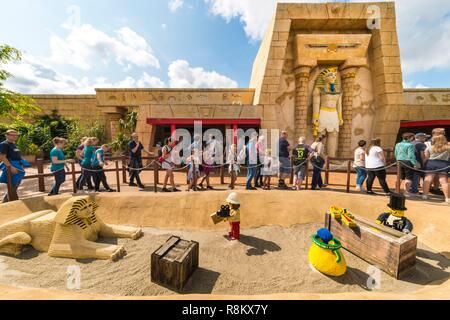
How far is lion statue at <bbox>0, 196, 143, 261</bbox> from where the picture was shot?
3.38m

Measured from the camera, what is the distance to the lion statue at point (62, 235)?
133 inches

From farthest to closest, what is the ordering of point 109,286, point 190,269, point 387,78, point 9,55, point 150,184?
point 387,78 < point 9,55 < point 150,184 < point 190,269 < point 109,286

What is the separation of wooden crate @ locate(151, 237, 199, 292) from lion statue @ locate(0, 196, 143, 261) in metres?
0.99

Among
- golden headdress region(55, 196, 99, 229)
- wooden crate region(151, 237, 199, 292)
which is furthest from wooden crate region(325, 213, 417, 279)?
golden headdress region(55, 196, 99, 229)

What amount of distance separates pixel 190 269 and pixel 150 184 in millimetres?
3730

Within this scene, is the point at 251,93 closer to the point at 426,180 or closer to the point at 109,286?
the point at 426,180

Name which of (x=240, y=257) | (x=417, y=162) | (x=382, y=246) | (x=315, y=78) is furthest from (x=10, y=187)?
(x=315, y=78)

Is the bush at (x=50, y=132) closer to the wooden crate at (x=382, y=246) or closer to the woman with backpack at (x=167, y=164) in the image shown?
the woman with backpack at (x=167, y=164)

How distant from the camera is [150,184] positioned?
243 inches

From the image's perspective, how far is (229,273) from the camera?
10.4 ft

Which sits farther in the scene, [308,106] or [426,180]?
[308,106]

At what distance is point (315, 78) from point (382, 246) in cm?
813

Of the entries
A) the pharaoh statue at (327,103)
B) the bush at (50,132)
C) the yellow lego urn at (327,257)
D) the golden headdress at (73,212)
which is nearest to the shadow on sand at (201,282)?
the yellow lego urn at (327,257)

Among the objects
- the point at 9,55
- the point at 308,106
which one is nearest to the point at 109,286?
the point at 308,106
